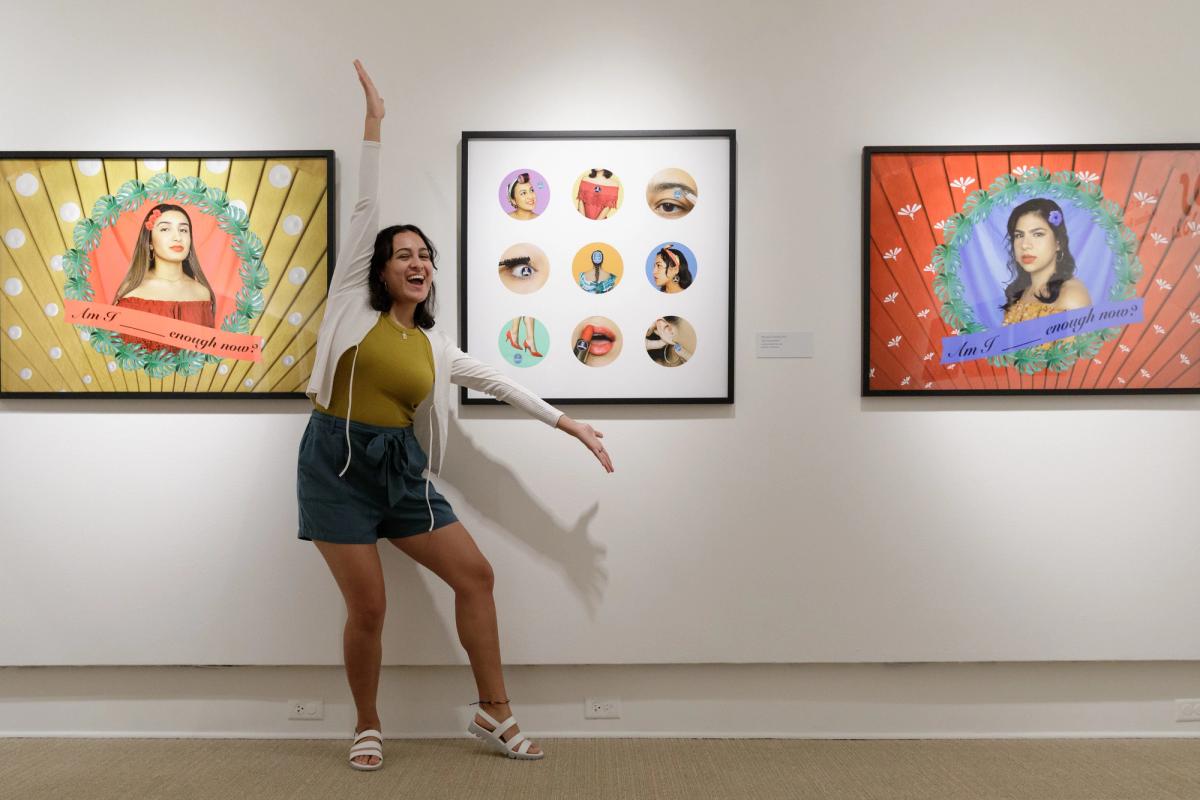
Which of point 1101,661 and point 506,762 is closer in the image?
point 506,762

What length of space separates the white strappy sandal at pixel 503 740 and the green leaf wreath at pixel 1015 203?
6.27 feet

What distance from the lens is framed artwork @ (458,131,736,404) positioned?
261 centimetres

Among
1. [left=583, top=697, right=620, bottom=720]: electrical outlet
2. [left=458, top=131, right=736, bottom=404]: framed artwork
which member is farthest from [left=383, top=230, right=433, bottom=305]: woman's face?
[left=583, top=697, right=620, bottom=720]: electrical outlet

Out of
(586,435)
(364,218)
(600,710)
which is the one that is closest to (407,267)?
(364,218)

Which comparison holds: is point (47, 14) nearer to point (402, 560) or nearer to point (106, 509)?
point (106, 509)

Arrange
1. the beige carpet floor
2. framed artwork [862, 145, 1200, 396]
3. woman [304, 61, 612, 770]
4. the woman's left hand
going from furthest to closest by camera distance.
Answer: framed artwork [862, 145, 1200, 396] → the woman's left hand → woman [304, 61, 612, 770] → the beige carpet floor

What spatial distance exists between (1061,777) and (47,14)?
13.1ft

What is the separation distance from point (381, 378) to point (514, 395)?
0.40m

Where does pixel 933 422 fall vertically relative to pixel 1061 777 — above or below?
above

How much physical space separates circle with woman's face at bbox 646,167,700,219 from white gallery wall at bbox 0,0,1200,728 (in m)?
0.18

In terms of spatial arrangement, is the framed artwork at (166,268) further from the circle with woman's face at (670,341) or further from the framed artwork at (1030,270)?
the framed artwork at (1030,270)

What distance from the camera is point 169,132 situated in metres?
2.64

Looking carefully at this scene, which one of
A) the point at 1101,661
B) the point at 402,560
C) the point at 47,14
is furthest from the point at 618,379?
the point at 47,14

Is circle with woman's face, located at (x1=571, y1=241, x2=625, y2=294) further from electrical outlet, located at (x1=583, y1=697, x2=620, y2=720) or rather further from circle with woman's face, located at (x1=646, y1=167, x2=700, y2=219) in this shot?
electrical outlet, located at (x1=583, y1=697, x2=620, y2=720)
